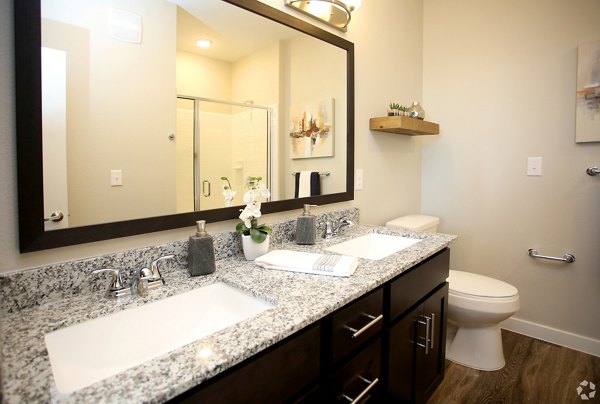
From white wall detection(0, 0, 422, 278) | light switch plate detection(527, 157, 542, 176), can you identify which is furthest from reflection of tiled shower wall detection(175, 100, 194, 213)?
light switch plate detection(527, 157, 542, 176)

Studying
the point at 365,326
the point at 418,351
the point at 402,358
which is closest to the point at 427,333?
the point at 418,351

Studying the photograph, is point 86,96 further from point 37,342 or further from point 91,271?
point 37,342

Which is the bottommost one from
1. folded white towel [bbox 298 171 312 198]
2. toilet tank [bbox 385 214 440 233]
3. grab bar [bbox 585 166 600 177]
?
toilet tank [bbox 385 214 440 233]

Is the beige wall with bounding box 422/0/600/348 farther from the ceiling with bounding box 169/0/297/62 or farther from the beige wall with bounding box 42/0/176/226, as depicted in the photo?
the beige wall with bounding box 42/0/176/226

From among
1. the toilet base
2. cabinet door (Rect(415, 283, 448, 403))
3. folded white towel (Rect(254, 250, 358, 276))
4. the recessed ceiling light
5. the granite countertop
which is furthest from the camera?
the toilet base

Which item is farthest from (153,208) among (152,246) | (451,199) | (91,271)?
(451,199)

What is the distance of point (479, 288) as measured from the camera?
1.83 m

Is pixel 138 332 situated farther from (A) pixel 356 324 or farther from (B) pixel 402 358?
(B) pixel 402 358

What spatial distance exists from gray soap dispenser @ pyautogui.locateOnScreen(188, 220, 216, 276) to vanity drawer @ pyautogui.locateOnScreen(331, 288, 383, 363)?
44 centimetres

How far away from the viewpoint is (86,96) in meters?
0.90

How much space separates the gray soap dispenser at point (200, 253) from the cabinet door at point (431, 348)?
0.88 meters

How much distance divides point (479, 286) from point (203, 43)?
1854 millimetres

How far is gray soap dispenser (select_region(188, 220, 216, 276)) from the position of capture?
103 centimetres

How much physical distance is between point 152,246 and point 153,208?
12cm
